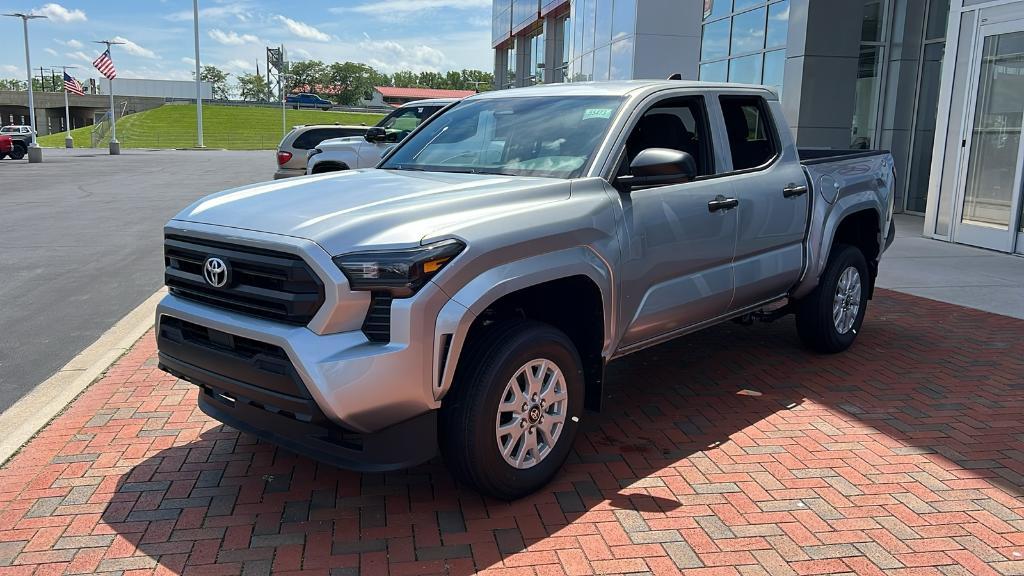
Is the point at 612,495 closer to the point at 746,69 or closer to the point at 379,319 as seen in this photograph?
the point at 379,319

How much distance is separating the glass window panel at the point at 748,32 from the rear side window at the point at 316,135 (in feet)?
26.4

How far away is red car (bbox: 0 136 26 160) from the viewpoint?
Result: 36125mm

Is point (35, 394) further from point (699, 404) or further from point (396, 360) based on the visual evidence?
point (699, 404)

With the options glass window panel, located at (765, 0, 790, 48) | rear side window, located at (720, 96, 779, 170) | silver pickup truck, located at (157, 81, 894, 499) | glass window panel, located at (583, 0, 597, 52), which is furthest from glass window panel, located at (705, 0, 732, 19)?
silver pickup truck, located at (157, 81, 894, 499)

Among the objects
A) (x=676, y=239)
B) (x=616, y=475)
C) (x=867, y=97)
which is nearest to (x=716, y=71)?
(x=867, y=97)

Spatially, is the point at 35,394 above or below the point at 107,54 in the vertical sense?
below

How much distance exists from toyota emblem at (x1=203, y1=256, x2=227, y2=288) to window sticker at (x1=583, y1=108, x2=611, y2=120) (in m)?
2.12

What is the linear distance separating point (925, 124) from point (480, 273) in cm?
1428

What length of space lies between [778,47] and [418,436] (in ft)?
46.9

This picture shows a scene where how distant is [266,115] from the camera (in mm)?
95812

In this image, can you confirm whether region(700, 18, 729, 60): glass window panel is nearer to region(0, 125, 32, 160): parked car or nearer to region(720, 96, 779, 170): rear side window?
region(720, 96, 779, 170): rear side window

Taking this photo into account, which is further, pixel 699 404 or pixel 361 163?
pixel 361 163

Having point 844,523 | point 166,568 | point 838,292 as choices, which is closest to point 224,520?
point 166,568

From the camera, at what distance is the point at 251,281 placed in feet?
11.9
